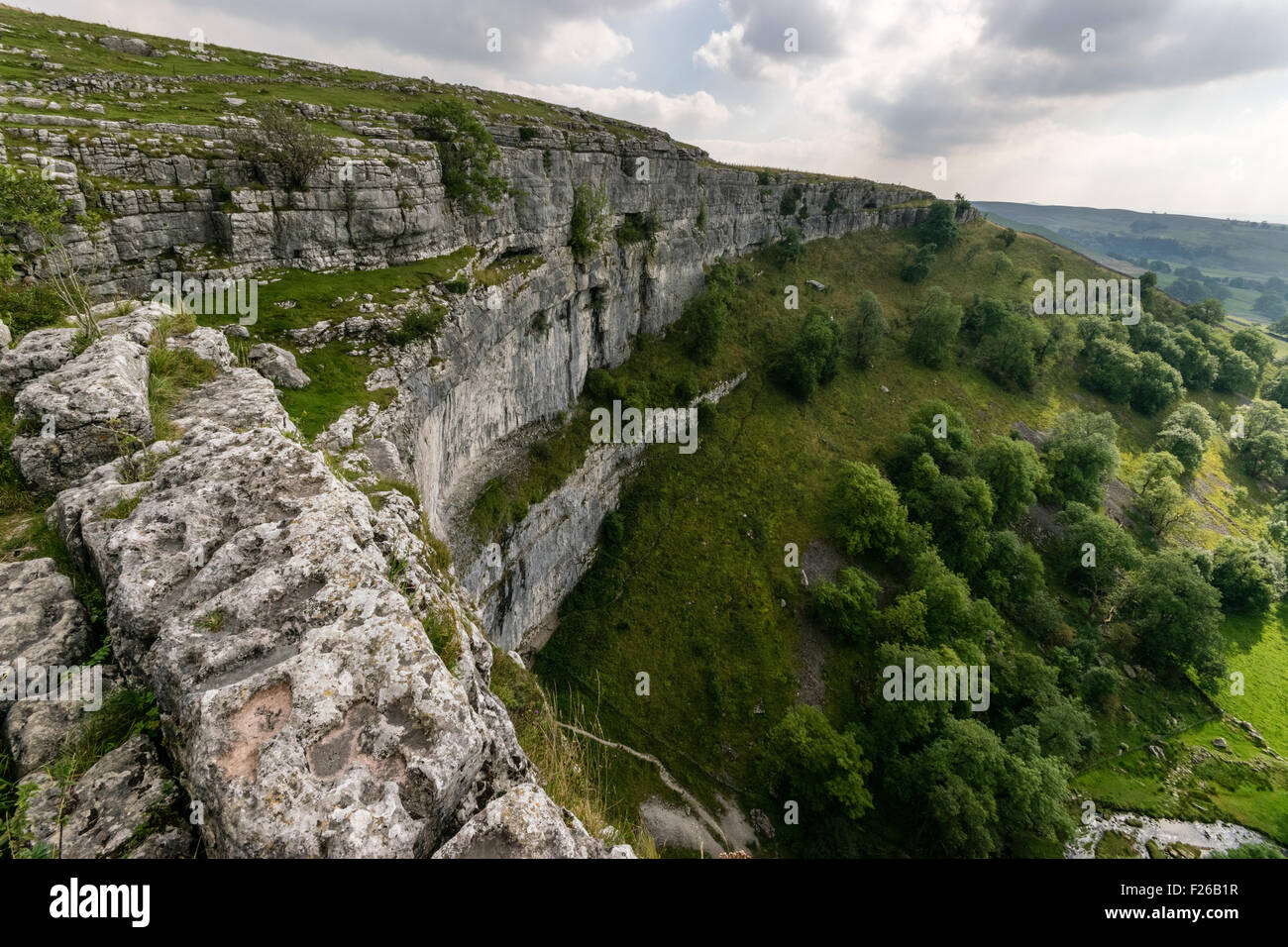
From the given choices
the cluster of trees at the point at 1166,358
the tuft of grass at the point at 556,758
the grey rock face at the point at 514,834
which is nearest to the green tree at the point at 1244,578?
the cluster of trees at the point at 1166,358

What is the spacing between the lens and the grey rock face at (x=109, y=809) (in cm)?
405

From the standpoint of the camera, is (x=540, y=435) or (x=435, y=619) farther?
(x=540, y=435)

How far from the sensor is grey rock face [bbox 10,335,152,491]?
7859 millimetres

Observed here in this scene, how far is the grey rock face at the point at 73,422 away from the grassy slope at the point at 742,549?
17676 mm

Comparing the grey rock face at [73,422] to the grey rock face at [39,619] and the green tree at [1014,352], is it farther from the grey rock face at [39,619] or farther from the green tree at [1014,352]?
the green tree at [1014,352]

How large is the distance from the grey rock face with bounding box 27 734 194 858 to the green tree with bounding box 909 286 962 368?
71.5 metres

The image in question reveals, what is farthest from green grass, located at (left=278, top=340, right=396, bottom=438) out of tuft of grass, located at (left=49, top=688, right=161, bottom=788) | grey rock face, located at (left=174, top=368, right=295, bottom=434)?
tuft of grass, located at (left=49, top=688, right=161, bottom=788)

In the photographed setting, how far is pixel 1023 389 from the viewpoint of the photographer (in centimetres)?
6291

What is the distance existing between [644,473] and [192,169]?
3277 centimetres

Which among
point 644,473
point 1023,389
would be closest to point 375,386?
point 644,473

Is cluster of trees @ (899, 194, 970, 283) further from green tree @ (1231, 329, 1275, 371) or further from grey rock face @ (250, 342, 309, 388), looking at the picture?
grey rock face @ (250, 342, 309, 388)

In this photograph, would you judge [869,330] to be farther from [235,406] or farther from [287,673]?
[287,673]

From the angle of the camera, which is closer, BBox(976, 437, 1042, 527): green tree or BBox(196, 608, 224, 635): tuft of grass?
BBox(196, 608, 224, 635): tuft of grass

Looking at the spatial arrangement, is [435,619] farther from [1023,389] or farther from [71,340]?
[1023,389]
